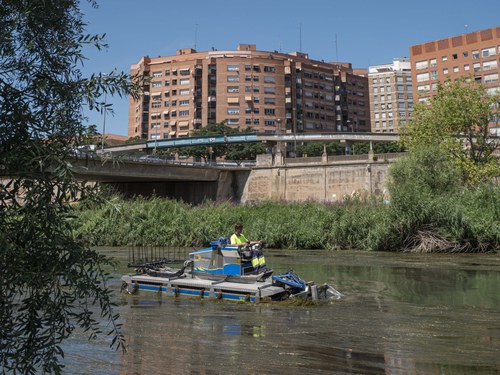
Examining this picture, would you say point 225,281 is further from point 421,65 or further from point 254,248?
point 421,65

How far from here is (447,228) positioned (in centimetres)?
2844

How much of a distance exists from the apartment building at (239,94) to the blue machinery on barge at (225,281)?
8181 centimetres

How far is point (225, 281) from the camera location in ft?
44.9

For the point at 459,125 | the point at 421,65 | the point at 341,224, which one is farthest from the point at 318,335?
the point at 421,65

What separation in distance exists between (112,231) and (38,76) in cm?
3356

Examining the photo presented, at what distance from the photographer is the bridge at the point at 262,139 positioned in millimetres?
66875

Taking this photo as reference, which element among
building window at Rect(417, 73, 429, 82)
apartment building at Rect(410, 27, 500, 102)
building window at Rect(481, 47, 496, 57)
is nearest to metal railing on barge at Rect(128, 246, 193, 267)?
apartment building at Rect(410, 27, 500, 102)

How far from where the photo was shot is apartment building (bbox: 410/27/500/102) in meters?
85.0

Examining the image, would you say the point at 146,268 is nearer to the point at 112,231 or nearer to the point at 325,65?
the point at 112,231

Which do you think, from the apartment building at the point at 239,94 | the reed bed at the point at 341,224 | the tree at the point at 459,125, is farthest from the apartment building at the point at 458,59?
the reed bed at the point at 341,224

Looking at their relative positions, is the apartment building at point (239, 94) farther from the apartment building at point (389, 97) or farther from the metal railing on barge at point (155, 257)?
the metal railing on barge at point (155, 257)

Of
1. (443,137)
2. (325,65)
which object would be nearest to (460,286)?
(443,137)

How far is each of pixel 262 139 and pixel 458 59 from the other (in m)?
42.3

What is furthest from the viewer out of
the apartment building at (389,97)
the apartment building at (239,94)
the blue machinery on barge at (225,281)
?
the apartment building at (389,97)
